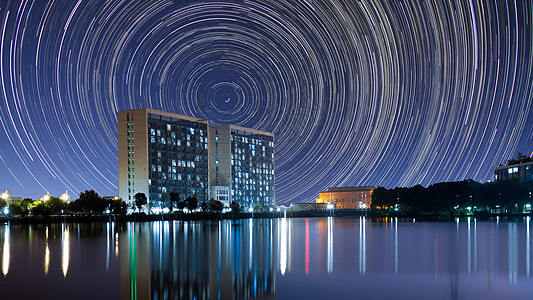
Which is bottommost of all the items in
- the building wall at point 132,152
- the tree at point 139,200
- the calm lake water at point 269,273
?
the tree at point 139,200

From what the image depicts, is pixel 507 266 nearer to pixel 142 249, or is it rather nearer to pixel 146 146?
pixel 142 249

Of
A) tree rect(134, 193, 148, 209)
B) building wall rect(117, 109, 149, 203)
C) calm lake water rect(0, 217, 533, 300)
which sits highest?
building wall rect(117, 109, 149, 203)

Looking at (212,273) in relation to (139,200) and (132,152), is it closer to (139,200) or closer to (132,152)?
(139,200)

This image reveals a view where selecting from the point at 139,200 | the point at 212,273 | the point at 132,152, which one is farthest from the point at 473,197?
the point at 212,273

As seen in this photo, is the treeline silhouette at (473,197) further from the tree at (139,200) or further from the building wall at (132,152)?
the building wall at (132,152)

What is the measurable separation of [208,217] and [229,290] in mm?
137910

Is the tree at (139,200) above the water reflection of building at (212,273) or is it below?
below

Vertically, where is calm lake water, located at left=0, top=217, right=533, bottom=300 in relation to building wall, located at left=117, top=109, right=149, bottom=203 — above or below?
below

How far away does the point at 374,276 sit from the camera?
2423 centimetres

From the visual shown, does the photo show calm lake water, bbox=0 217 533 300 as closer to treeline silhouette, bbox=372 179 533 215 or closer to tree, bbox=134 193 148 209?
treeline silhouette, bbox=372 179 533 215

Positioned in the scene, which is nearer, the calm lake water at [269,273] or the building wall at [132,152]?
the calm lake water at [269,273]

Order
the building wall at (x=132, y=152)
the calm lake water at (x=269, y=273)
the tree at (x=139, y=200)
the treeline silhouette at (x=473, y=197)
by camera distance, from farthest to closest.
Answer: the building wall at (x=132, y=152), the tree at (x=139, y=200), the treeline silhouette at (x=473, y=197), the calm lake water at (x=269, y=273)

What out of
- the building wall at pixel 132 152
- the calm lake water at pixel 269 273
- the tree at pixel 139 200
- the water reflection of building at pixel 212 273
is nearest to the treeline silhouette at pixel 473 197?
the tree at pixel 139 200

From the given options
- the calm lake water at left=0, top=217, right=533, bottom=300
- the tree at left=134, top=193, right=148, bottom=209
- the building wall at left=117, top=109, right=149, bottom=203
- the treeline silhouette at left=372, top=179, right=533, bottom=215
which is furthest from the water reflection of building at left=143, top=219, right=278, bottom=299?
the building wall at left=117, top=109, right=149, bottom=203
